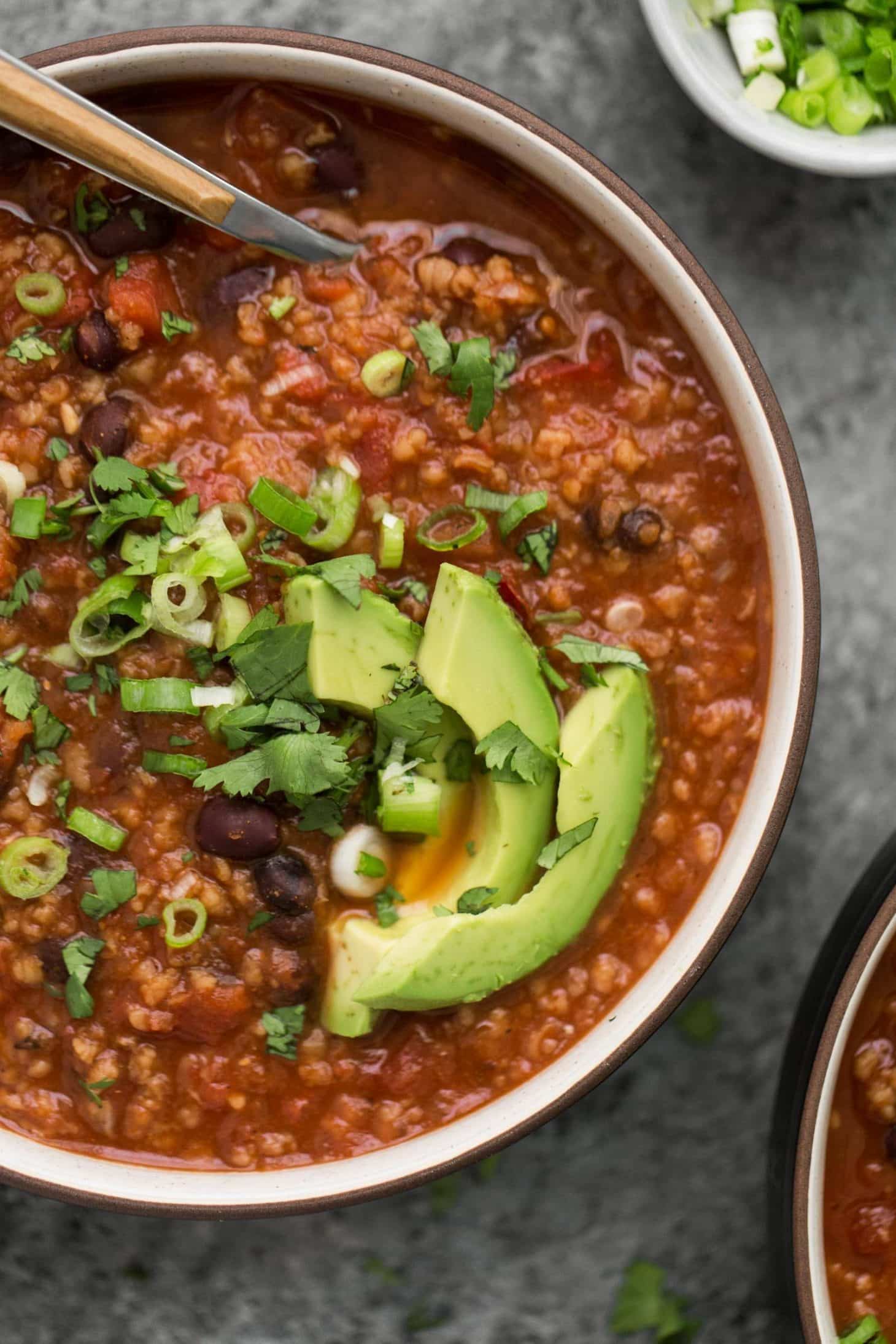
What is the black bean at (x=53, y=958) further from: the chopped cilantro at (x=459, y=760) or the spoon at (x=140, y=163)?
the spoon at (x=140, y=163)

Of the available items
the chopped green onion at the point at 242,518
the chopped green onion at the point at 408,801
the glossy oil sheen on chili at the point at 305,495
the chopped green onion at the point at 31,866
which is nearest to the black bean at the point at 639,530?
the glossy oil sheen on chili at the point at 305,495

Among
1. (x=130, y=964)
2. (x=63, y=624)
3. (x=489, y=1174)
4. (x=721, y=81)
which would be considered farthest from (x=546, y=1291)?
(x=721, y=81)

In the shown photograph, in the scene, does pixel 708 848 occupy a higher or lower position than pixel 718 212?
lower

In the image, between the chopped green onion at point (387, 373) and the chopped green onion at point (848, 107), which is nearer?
the chopped green onion at point (387, 373)

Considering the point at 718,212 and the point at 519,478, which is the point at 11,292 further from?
the point at 718,212

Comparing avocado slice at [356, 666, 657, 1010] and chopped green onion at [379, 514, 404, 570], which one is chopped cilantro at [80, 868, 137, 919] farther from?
chopped green onion at [379, 514, 404, 570]

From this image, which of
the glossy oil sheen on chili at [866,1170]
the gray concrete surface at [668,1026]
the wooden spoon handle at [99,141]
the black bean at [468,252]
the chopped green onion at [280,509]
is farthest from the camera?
the gray concrete surface at [668,1026]

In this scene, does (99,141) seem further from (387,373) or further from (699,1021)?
(699,1021)
